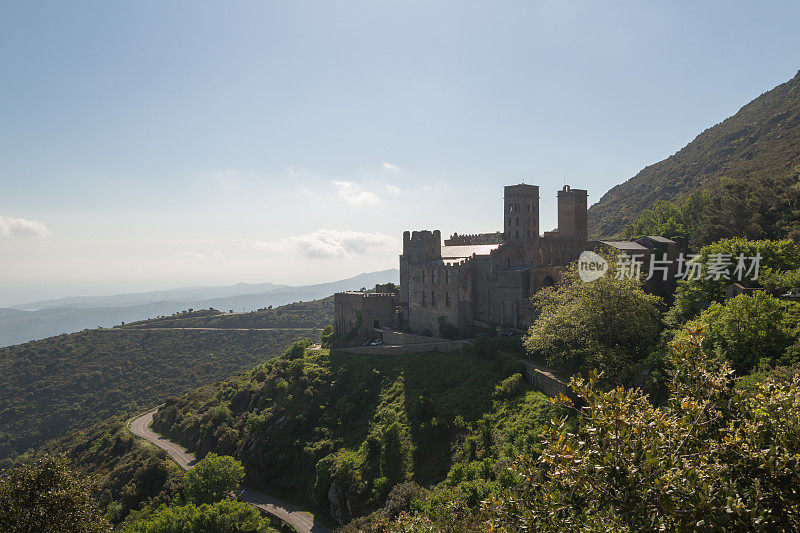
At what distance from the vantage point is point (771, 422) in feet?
36.9

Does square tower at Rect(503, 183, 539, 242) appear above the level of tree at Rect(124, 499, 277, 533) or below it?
above

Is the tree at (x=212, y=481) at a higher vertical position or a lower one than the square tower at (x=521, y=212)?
lower

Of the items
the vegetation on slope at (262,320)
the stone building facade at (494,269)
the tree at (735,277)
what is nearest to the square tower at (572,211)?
the stone building facade at (494,269)

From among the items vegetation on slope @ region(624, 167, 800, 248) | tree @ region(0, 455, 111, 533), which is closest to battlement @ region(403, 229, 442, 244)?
vegetation on slope @ region(624, 167, 800, 248)

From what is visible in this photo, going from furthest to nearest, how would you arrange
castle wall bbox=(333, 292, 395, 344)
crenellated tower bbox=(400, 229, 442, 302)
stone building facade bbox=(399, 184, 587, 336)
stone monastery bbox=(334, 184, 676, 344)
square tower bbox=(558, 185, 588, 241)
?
square tower bbox=(558, 185, 588, 241) → castle wall bbox=(333, 292, 395, 344) → crenellated tower bbox=(400, 229, 442, 302) → stone monastery bbox=(334, 184, 676, 344) → stone building facade bbox=(399, 184, 587, 336)

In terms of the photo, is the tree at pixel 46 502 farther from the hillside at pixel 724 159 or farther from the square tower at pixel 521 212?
Answer: the hillside at pixel 724 159

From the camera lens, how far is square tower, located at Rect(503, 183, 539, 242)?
61.0 metres

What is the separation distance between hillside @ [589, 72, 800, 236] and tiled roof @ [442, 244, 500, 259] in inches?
2201

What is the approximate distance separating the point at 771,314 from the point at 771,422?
68.0ft

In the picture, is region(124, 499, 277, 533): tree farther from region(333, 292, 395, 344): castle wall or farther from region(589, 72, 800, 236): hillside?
region(589, 72, 800, 236): hillside

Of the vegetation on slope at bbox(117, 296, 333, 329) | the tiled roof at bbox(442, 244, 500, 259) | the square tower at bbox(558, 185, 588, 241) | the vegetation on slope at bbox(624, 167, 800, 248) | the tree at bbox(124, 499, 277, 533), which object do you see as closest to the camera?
the tree at bbox(124, 499, 277, 533)

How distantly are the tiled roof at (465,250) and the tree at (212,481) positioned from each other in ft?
115

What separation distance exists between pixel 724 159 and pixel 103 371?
159 meters

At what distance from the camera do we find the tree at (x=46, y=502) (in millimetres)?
23094
